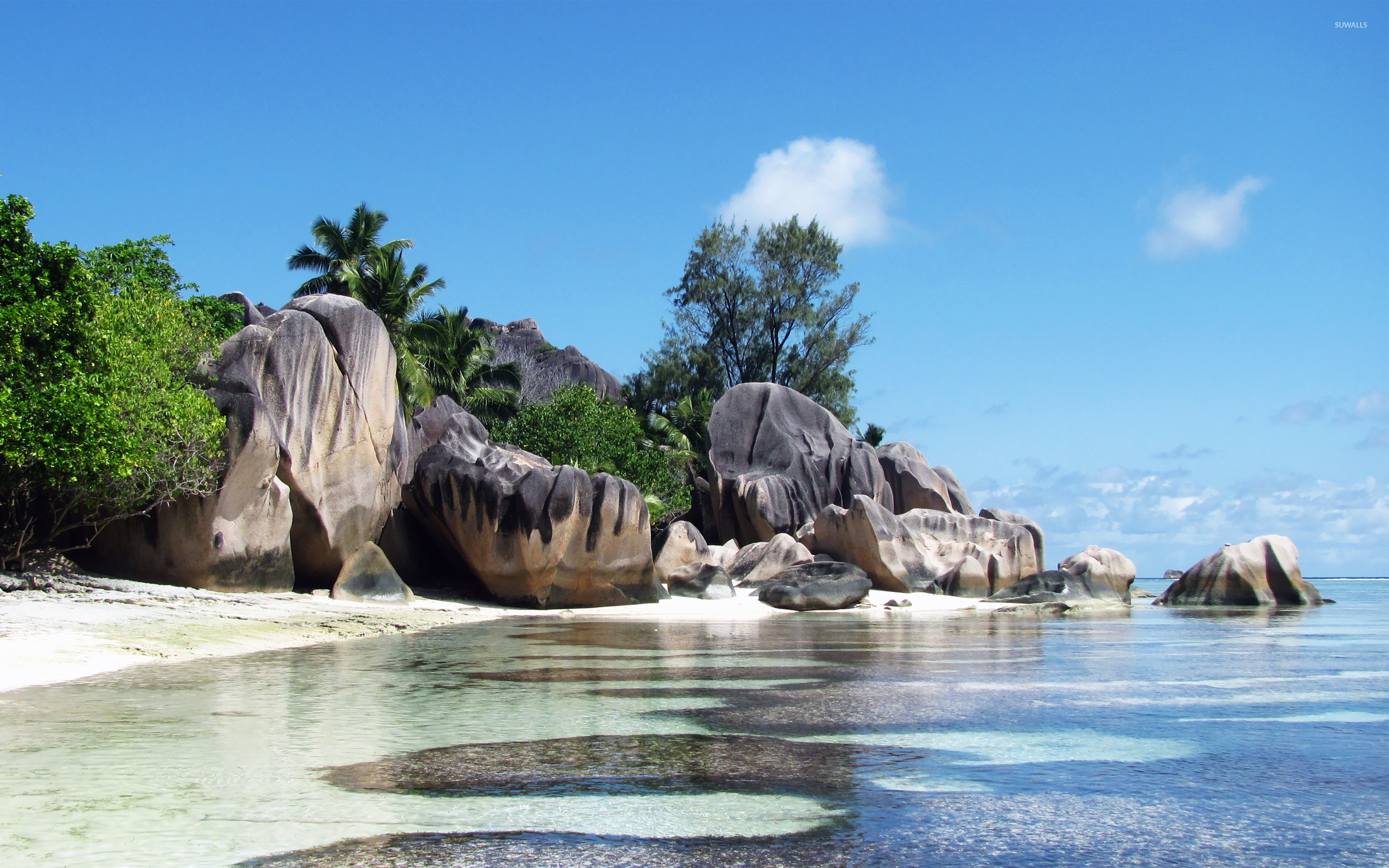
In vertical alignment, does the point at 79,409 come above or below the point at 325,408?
below

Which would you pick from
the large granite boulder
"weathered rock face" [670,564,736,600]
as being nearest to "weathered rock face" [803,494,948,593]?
the large granite boulder

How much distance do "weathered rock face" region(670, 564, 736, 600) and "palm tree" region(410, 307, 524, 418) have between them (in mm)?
11168

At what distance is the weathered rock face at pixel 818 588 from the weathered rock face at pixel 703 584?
1090mm

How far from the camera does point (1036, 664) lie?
10.4 m

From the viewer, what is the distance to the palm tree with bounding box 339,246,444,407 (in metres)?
29.7

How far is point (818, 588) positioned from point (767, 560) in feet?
14.6

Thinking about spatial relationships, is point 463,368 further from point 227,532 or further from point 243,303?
point 227,532

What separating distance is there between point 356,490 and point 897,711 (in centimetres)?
1350

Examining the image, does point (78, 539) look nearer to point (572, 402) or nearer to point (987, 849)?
point (572, 402)

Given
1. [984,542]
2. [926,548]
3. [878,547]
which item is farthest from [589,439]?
[984,542]

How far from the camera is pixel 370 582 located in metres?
18.0

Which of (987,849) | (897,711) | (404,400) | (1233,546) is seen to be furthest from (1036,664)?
(404,400)

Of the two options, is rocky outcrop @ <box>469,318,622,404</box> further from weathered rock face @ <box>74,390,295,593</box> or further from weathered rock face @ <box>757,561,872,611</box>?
weathered rock face @ <box>74,390,295,593</box>

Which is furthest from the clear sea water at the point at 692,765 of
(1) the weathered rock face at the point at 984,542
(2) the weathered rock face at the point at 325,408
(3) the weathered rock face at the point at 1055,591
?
(1) the weathered rock face at the point at 984,542
